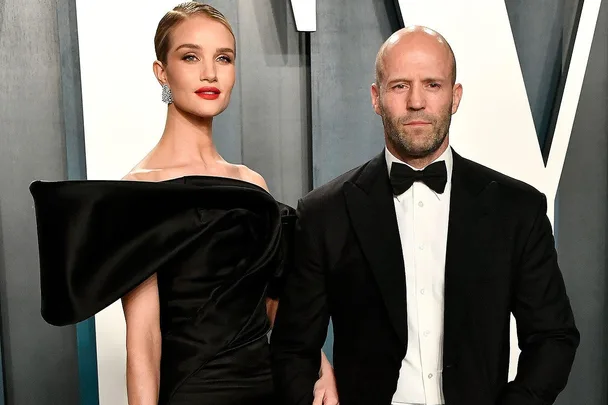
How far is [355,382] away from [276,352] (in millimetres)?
253

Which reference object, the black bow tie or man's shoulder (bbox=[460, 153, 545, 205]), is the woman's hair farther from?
man's shoulder (bbox=[460, 153, 545, 205])

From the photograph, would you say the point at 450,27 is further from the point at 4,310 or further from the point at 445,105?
the point at 4,310

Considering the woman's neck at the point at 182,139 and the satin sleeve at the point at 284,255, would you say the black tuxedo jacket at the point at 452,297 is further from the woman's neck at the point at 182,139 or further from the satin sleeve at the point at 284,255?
the woman's neck at the point at 182,139

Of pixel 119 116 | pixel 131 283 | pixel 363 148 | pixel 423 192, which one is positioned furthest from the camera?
pixel 363 148

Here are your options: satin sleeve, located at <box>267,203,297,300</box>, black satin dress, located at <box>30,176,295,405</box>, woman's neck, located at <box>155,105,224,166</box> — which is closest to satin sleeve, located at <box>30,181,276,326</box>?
black satin dress, located at <box>30,176,295,405</box>

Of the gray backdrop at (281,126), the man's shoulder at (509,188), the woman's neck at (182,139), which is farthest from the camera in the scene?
the gray backdrop at (281,126)

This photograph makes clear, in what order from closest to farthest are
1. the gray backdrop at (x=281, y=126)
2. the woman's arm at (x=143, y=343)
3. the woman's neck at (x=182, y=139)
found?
the woman's arm at (x=143, y=343) < the woman's neck at (x=182, y=139) < the gray backdrop at (x=281, y=126)

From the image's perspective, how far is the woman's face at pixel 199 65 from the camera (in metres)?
2.00

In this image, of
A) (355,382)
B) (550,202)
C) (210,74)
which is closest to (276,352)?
(355,382)

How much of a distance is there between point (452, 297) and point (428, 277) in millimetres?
89

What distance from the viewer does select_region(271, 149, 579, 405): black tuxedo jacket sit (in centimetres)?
188

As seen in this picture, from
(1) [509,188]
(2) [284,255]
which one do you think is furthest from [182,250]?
(1) [509,188]

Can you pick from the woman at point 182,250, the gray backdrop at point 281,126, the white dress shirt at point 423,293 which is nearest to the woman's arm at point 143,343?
the woman at point 182,250

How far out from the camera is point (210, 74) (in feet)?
6.54
